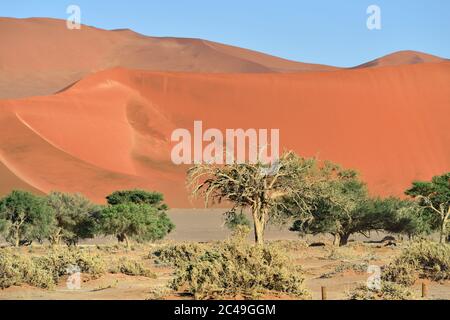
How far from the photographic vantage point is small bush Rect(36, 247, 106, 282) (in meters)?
22.1

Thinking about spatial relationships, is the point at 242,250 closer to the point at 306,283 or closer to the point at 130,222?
the point at 306,283

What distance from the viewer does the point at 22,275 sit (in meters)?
20.2

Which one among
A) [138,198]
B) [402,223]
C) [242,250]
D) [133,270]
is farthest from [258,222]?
[138,198]

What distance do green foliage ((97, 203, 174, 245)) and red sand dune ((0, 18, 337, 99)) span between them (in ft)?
392

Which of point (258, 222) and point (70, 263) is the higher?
point (258, 222)

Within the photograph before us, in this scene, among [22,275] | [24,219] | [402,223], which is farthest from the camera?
[402,223]

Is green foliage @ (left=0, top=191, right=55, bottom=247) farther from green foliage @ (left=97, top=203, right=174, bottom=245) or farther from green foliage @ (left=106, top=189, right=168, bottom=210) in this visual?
green foliage @ (left=106, top=189, right=168, bottom=210)

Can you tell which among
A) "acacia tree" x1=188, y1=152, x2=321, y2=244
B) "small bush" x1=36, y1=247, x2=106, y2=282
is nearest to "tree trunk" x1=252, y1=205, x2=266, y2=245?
"acacia tree" x1=188, y1=152, x2=321, y2=244

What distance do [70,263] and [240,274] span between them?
7.44 meters

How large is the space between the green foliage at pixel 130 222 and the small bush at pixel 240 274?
80.6 feet

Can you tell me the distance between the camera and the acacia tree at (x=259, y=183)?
94.4ft

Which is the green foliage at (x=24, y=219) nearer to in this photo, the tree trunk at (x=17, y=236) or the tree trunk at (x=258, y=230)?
the tree trunk at (x=17, y=236)

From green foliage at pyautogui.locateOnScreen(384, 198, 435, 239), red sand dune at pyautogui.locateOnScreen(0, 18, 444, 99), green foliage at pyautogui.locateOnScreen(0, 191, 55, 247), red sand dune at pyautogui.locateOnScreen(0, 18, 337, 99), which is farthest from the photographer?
red sand dune at pyautogui.locateOnScreen(0, 18, 444, 99)
